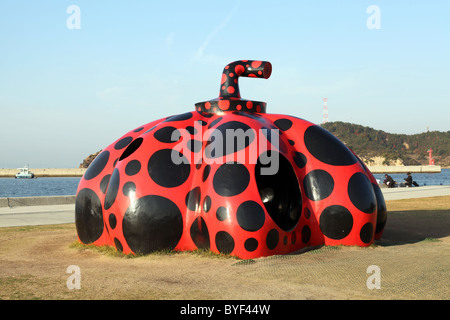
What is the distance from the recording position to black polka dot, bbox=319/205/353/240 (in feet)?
33.6

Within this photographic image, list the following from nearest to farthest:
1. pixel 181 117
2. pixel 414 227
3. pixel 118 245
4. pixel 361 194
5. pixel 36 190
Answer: pixel 118 245 → pixel 361 194 → pixel 181 117 → pixel 414 227 → pixel 36 190

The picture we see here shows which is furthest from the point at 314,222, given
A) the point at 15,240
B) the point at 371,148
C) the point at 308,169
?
the point at 371,148

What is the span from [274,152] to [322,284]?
3286 millimetres

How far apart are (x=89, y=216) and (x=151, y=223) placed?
7.04 feet

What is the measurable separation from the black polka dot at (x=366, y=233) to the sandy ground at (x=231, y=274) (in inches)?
8.2

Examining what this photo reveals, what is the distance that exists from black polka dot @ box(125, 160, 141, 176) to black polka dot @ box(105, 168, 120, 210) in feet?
0.78

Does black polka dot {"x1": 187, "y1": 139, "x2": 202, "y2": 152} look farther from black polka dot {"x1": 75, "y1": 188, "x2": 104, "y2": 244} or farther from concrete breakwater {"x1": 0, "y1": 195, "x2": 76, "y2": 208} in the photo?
concrete breakwater {"x1": 0, "y1": 195, "x2": 76, "y2": 208}

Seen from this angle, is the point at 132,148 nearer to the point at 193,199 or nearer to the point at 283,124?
the point at 193,199

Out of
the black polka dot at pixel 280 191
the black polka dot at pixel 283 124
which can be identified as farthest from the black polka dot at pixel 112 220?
the black polka dot at pixel 283 124

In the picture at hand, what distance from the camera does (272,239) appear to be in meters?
9.20

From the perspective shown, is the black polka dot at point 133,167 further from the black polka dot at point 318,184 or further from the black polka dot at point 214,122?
the black polka dot at point 318,184

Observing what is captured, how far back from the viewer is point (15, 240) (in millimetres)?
12844

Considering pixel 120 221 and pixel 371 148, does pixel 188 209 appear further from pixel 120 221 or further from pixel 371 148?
pixel 371 148

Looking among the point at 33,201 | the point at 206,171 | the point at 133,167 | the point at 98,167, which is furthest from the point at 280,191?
the point at 33,201
